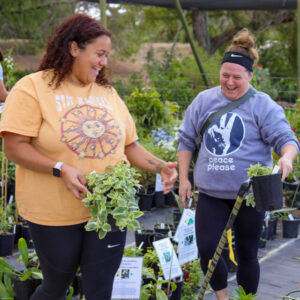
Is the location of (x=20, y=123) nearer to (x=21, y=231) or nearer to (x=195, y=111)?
(x=195, y=111)

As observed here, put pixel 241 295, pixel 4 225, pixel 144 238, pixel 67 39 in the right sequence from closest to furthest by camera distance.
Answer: pixel 67 39, pixel 241 295, pixel 144 238, pixel 4 225

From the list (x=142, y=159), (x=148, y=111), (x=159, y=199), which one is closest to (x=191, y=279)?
(x=142, y=159)

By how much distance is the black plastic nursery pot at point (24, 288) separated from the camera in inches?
105

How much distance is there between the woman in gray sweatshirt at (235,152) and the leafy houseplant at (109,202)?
2.21 ft

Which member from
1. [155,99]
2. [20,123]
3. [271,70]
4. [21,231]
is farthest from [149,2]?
[271,70]

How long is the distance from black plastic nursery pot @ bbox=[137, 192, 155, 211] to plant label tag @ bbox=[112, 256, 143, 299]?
7.99 feet

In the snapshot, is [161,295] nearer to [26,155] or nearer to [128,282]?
[128,282]

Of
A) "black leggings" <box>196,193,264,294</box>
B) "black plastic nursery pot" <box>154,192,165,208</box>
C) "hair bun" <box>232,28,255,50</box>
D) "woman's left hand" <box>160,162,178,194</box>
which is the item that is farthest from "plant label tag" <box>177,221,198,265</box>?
"black plastic nursery pot" <box>154,192,165,208</box>

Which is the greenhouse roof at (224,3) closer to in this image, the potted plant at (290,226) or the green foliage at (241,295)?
the potted plant at (290,226)

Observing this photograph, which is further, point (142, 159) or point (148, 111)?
point (148, 111)

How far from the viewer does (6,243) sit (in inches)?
144

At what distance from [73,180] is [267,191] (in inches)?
29.0

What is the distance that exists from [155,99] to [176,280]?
3691mm

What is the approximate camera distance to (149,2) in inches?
243
